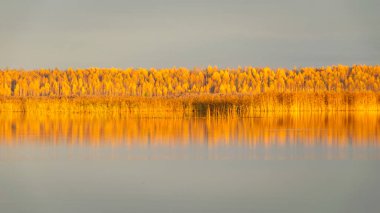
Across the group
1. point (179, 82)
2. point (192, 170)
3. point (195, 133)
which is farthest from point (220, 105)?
point (179, 82)

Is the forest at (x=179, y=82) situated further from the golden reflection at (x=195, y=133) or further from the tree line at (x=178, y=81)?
the golden reflection at (x=195, y=133)

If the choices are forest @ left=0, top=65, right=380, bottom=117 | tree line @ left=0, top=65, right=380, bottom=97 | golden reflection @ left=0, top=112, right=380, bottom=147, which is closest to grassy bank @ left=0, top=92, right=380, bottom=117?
golden reflection @ left=0, top=112, right=380, bottom=147

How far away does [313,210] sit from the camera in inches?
355

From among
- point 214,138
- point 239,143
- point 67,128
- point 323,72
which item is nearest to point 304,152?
point 239,143

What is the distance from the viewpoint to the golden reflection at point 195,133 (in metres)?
17.0

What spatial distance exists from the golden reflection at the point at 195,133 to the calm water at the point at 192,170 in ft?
0.10

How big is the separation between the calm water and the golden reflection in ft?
0.10

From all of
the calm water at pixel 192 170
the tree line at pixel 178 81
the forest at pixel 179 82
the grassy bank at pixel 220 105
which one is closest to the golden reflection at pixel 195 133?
the calm water at pixel 192 170

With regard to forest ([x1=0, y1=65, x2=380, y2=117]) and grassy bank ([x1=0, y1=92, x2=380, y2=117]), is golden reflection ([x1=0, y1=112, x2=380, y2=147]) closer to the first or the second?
grassy bank ([x1=0, y1=92, x2=380, y2=117])

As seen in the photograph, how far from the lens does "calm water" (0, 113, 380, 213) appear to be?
31.2 ft

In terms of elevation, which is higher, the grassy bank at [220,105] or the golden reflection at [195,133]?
the grassy bank at [220,105]

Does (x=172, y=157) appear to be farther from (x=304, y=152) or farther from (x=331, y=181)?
(x=331, y=181)

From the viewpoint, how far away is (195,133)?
62.7ft

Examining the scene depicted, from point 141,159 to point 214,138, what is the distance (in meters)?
4.27
